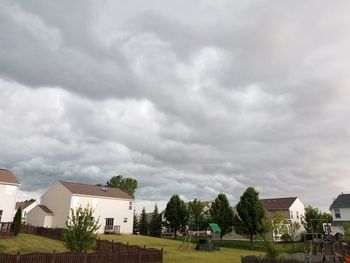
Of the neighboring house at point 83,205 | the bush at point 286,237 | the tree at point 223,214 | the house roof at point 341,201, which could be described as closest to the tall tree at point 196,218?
the tree at point 223,214

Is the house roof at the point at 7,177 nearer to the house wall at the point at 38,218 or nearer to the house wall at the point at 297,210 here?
→ the house wall at the point at 38,218

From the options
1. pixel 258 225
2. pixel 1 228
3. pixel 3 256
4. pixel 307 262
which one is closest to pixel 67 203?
pixel 1 228

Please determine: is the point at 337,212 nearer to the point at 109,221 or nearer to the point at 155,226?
the point at 155,226

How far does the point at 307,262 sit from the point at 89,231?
17569 mm

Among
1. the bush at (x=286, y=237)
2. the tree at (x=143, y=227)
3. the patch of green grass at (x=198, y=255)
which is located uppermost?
the tree at (x=143, y=227)

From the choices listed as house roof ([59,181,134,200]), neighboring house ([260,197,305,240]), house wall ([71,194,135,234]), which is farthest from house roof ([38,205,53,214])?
neighboring house ([260,197,305,240])

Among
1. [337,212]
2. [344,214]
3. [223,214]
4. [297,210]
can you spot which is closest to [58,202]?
[223,214]

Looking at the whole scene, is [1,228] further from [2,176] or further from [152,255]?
[152,255]

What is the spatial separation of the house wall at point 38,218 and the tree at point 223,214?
29446 mm

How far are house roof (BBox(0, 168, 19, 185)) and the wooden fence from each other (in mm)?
25538

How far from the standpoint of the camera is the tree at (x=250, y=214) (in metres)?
53.8

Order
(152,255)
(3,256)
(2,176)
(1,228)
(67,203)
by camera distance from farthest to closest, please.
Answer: (67,203), (2,176), (1,228), (152,255), (3,256)

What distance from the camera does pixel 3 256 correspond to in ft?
67.3

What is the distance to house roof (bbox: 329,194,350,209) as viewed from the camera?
64.9 m
